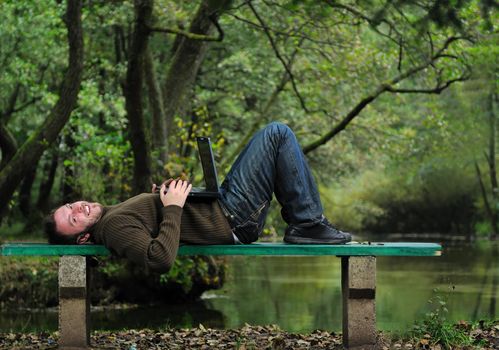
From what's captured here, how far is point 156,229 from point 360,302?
1.56m

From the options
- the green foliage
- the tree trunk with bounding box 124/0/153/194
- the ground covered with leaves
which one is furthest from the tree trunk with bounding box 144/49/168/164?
the green foliage

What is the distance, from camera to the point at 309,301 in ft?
50.3

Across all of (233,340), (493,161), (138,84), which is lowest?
(233,340)

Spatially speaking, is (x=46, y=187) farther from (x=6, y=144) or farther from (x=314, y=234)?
(x=314, y=234)

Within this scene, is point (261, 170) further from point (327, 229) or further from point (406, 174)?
point (406, 174)

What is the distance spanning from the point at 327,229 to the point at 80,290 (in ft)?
6.01

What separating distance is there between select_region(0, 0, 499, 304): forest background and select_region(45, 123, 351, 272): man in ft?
3.96

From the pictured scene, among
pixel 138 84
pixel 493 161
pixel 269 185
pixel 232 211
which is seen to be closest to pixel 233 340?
pixel 232 211

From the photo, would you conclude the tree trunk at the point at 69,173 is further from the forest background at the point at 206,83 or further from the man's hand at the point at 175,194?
the man's hand at the point at 175,194

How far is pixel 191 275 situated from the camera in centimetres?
1506

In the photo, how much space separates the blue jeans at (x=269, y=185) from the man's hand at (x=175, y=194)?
47cm

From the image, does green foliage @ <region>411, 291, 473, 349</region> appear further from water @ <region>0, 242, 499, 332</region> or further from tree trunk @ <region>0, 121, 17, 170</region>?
tree trunk @ <region>0, 121, 17, 170</region>

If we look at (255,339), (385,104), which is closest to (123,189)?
(255,339)

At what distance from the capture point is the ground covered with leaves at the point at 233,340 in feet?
20.6
